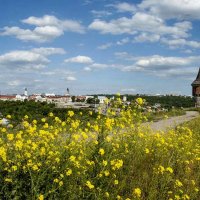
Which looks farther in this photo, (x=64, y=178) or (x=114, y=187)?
(x=114, y=187)

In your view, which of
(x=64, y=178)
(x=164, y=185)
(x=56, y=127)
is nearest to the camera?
(x=64, y=178)

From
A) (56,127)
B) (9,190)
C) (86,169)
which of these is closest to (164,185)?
(86,169)

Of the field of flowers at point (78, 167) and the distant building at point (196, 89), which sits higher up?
the distant building at point (196, 89)

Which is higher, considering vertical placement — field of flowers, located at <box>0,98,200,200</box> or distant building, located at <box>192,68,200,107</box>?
distant building, located at <box>192,68,200,107</box>

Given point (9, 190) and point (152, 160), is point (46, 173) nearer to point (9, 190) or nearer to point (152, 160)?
point (9, 190)

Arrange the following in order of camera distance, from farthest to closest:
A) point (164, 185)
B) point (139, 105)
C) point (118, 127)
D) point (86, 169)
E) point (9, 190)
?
point (139, 105) → point (118, 127) → point (164, 185) → point (86, 169) → point (9, 190)

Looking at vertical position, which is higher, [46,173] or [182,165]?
[46,173]

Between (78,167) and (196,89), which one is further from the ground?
(196,89)

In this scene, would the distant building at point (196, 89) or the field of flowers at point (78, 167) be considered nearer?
the field of flowers at point (78, 167)

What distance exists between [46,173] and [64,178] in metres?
0.28

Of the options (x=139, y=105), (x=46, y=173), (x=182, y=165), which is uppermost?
(x=139, y=105)

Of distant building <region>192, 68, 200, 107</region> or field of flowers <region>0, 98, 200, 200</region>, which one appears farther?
distant building <region>192, 68, 200, 107</region>

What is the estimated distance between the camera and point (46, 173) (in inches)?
191

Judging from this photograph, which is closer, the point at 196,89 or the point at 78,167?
the point at 78,167
